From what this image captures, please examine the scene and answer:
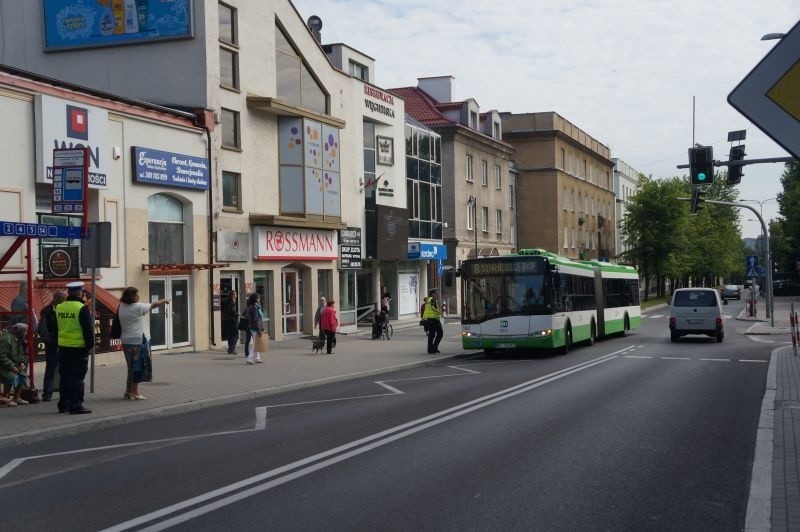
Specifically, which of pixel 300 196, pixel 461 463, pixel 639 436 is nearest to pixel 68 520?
pixel 461 463

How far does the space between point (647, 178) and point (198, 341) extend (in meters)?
64.0

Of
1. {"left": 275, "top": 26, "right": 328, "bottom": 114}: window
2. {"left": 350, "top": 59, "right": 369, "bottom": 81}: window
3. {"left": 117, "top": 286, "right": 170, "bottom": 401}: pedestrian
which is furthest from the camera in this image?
{"left": 350, "top": 59, "right": 369, "bottom": 81}: window

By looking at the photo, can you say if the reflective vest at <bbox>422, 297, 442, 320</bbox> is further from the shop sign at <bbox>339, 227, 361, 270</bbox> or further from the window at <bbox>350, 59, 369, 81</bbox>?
the window at <bbox>350, 59, 369, 81</bbox>

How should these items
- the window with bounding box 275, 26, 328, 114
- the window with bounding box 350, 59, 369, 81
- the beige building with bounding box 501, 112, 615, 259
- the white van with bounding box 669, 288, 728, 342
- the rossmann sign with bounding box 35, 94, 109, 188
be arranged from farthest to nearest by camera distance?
the beige building with bounding box 501, 112, 615, 259, the window with bounding box 350, 59, 369, 81, the window with bounding box 275, 26, 328, 114, the white van with bounding box 669, 288, 728, 342, the rossmann sign with bounding box 35, 94, 109, 188

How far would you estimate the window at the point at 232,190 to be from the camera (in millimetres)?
27500

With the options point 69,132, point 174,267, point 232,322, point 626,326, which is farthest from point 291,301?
point 626,326

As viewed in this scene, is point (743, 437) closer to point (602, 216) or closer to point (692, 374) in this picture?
point (692, 374)

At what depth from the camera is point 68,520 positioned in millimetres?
6840

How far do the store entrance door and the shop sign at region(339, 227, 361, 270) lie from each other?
9.86m

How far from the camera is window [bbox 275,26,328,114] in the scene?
30681 millimetres

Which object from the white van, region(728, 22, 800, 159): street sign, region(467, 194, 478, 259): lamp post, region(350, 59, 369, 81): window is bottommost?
the white van

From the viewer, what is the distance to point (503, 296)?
24.1 metres

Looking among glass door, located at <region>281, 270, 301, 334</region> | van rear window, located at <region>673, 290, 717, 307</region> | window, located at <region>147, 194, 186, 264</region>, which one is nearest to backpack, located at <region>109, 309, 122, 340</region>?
window, located at <region>147, 194, 186, 264</region>

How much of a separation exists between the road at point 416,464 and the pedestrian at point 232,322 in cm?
991
